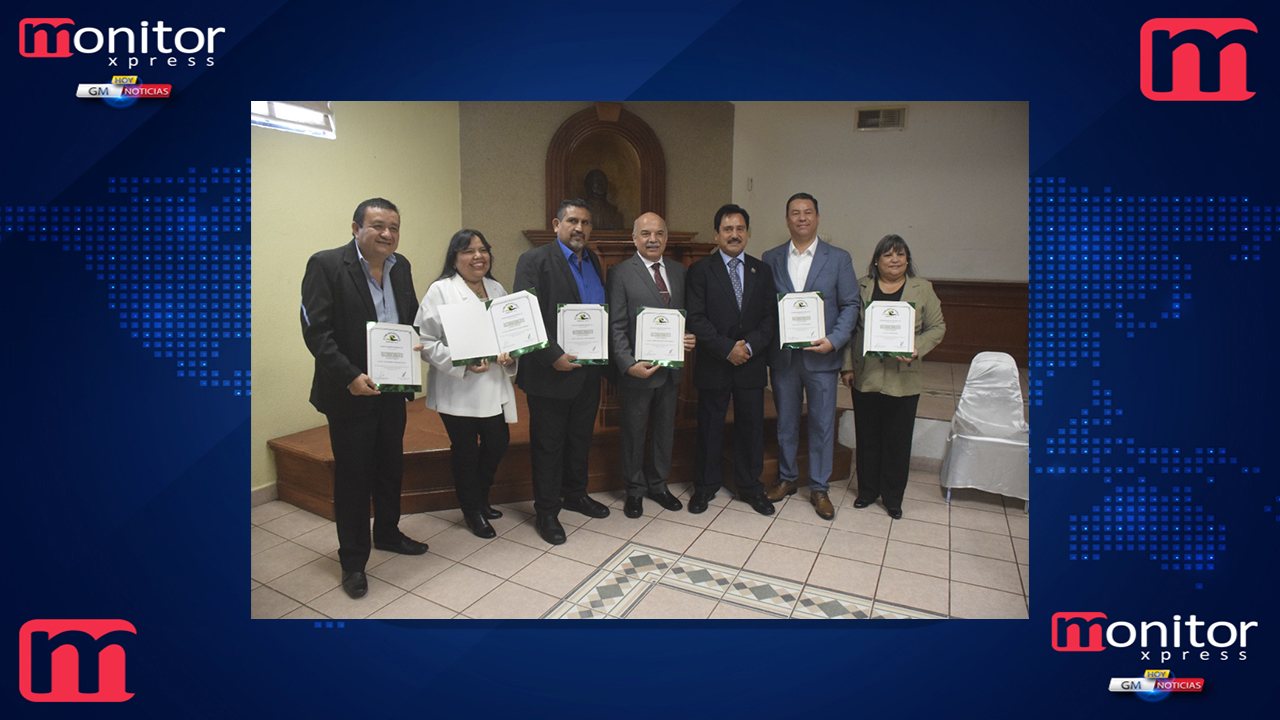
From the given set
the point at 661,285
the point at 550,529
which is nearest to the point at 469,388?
the point at 550,529

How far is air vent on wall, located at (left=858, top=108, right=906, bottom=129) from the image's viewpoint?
21.5 ft

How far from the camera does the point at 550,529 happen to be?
275 cm

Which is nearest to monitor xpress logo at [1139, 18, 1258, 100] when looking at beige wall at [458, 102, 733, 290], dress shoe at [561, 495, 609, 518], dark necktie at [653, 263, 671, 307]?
dark necktie at [653, 263, 671, 307]

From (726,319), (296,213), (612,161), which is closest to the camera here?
(726,319)

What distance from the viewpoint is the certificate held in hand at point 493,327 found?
2373 millimetres

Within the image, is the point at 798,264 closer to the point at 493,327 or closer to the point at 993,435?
the point at 993,435

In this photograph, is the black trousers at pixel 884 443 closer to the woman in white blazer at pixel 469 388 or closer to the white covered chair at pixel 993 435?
the white covered chair at pixel 993 435

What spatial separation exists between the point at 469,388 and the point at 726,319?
121 centimetres

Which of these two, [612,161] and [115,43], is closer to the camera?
[115,43]

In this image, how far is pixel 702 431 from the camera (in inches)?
123

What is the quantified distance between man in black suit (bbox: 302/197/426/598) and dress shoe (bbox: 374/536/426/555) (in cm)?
30

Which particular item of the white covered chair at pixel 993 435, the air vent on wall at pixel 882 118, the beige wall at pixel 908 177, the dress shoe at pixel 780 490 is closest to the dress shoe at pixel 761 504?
the dress shoe at pixel 780 490

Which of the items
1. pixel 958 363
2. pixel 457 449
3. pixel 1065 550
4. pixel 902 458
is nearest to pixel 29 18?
pixel 457 449

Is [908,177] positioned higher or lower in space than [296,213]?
higher
